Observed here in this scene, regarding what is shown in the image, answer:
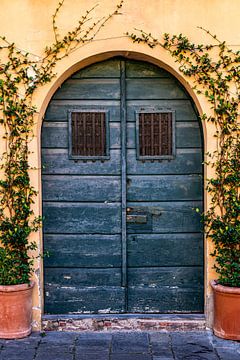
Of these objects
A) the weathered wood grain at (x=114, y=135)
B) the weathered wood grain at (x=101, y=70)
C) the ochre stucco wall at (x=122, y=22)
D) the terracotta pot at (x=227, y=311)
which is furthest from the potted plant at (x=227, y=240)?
the weathered wood grain at (x=101, y=70)

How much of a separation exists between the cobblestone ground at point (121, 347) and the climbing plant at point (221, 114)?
585 millimetres

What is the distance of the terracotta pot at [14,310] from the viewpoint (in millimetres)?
4809

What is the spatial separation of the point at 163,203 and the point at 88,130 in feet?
3.29

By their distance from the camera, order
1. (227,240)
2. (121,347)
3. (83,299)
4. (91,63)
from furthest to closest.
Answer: (83,299), (91,63), (227,240), (121,347)

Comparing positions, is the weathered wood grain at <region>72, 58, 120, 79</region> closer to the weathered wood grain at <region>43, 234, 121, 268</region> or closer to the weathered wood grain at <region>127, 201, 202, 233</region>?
the weathered wood grain at <region>127, 201, 202, 233</region>

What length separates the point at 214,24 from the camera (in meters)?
4.91

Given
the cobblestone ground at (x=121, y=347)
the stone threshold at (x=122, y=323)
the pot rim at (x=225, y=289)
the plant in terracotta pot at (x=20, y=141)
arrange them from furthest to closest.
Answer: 1. the stone threshold at (x=122, y=323)
2. the plant in terracotta pot at (x=20, y=141)
3. the pot rim at (x=225, y=289)
4. the cobblestone ground at (x=121, y=347)

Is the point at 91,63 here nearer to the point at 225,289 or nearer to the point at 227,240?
the point at 227,240

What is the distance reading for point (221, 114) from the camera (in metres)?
4.95

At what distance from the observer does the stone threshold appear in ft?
16.8

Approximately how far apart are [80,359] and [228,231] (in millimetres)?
1697

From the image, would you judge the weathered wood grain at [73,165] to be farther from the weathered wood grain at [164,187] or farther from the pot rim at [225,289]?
the pot rim at [225,289]

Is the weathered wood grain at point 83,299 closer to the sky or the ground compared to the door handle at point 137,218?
closer to the ground

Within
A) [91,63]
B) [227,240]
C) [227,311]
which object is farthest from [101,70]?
[227,311]
